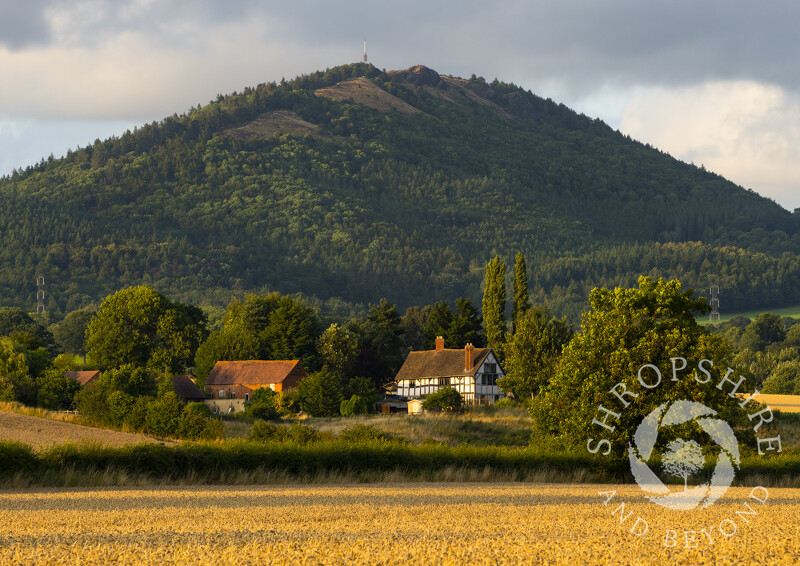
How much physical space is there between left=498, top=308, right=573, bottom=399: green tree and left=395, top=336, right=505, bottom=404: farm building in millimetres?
11080

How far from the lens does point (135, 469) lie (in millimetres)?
29141

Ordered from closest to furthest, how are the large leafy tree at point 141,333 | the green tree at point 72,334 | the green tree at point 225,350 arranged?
the large leafy tree at point 141,333 < the green tree at point 225,350 < the green tree at point 72,334

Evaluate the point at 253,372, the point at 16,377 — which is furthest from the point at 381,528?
the point at 253,372

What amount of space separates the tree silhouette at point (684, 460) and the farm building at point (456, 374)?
74.1 m

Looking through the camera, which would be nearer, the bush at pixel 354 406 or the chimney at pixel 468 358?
the bush at pixel 354 406

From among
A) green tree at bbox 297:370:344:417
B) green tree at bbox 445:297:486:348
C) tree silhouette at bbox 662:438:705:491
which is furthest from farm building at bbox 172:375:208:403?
tree silhouette at bbox 662:438:705:491

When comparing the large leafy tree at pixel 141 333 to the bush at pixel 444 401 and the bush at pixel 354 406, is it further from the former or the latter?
the bush at pixel 444 401

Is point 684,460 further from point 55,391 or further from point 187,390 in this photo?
point 187,390

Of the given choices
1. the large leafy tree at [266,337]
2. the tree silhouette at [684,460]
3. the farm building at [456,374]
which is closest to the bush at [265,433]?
the tree silhouette at [684,460]

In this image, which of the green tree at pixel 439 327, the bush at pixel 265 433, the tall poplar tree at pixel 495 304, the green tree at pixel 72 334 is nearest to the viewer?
the bush at pixel 265 433

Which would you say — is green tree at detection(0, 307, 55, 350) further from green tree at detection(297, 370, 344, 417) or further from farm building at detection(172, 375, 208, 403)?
green tree at detection(297, 370, 344, 417)

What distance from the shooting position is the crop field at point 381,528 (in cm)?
1204

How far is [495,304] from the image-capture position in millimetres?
112688

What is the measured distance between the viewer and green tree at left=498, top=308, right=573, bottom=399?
9406cm
